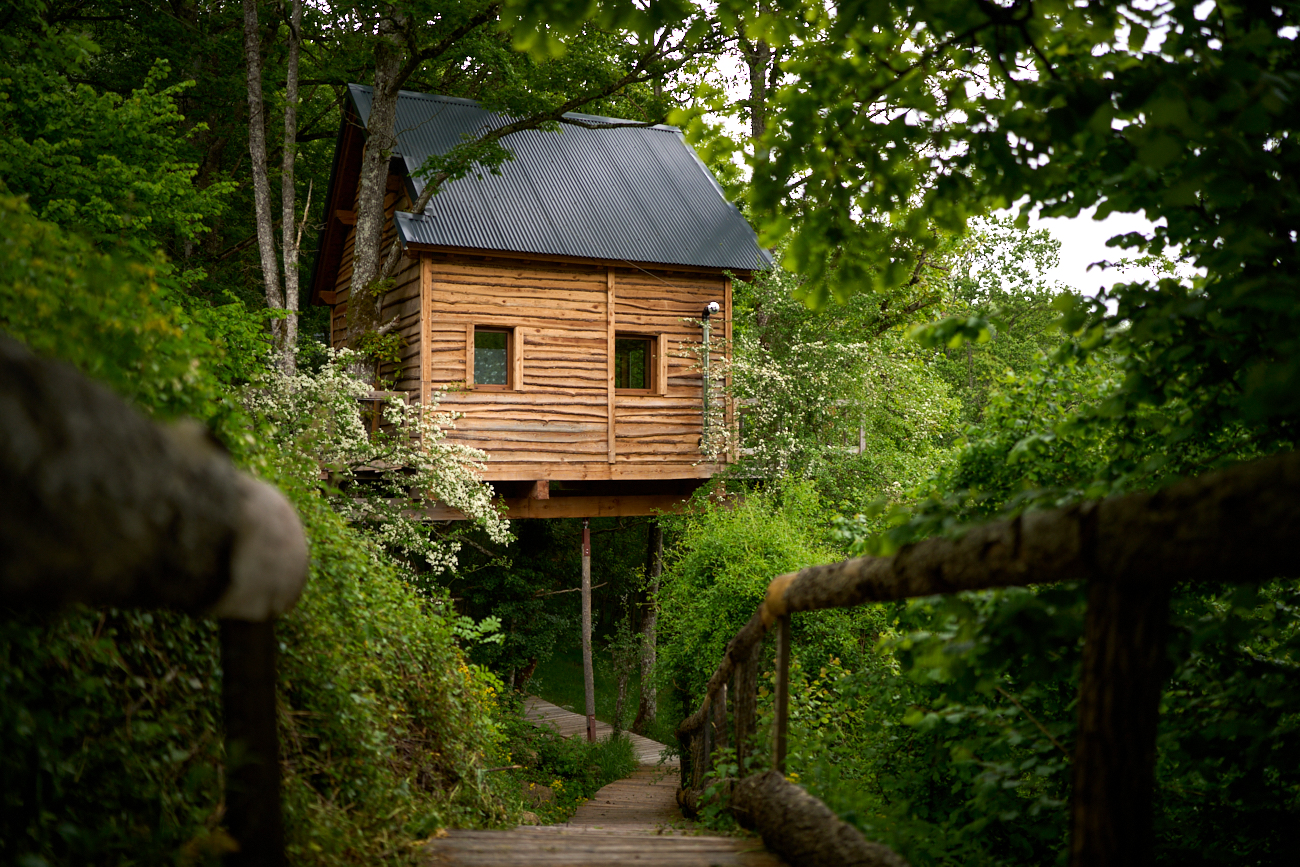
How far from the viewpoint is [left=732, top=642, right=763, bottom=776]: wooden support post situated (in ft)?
13.6

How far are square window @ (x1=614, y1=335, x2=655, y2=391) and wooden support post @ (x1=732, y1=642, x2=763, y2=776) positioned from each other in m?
11.5

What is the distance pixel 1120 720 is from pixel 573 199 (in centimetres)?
1485

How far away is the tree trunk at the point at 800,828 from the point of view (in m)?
2.77

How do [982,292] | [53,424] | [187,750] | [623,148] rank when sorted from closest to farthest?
[53,424] → [187,750] → [623,148] → [982,292]

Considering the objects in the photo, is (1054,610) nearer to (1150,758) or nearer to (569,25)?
(1150,758)

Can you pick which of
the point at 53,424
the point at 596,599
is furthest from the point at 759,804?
the point at 596,599

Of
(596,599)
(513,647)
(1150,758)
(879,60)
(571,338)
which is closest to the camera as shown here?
(1150,758)

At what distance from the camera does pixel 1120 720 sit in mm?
1835

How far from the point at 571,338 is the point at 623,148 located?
509 cm

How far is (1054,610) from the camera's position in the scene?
2320 millimetres

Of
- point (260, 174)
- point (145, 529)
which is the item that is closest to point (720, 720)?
point (145, 529)

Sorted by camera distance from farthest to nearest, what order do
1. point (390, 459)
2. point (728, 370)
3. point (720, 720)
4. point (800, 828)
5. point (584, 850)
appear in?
1. point (728, 370)
2. point (390, 459)
3. point (720, 720)
4. point (584, 850)
5. point (800, 828)

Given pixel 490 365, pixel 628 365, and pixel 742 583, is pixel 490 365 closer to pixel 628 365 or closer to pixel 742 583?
pixel 628 365

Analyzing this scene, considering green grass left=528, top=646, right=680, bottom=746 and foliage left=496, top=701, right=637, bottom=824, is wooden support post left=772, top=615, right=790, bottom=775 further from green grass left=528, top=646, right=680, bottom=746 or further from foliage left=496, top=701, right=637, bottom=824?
green grass left=528, top=646, right=680, bottom=746
